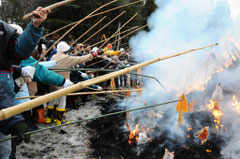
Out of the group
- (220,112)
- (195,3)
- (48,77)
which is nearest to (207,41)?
(195,3)

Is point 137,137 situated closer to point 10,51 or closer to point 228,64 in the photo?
point 10,51

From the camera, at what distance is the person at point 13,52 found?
167 centimetres

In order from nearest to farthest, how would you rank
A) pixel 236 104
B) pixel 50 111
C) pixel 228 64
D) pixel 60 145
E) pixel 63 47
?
1. pixel 60 145
2. pixel 63 47
3. pixel 50 111
4. pixel 236 104
5. pixel 228 64

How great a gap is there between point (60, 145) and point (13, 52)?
93.2 inches

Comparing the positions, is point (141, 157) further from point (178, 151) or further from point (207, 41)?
point (207, 41)

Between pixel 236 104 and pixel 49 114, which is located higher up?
pixel 236 104

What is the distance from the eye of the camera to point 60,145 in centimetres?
372

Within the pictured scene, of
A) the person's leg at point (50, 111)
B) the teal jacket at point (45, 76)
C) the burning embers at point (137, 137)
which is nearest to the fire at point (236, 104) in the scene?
the burning embers at point (137, 137)

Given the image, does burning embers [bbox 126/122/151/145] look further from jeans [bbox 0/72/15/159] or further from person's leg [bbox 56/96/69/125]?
jeans [bbox 0/72/15/159]

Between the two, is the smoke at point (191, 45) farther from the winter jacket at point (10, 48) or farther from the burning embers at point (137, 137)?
the winter jacket at point (10, 48)

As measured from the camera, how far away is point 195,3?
7.07 m

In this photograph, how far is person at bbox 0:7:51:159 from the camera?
1.67 meters

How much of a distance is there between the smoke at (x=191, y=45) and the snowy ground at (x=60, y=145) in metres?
1.59

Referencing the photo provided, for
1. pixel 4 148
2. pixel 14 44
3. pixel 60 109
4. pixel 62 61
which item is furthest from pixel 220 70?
pixel 4 148
